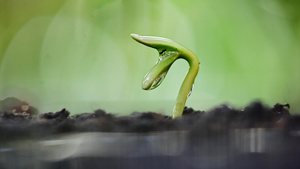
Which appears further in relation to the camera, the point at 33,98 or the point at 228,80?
the point at 228,80

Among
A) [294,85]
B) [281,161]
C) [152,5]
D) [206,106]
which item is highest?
[152,5]

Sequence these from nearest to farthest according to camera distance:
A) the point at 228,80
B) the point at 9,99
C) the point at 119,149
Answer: the point at 119,149
the point at 9,99
the point at 228,80

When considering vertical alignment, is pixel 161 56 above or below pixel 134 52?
below

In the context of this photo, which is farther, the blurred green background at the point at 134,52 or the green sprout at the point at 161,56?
the blurred green background at the point at 134,52

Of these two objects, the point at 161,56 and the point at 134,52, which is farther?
the point at 134,52

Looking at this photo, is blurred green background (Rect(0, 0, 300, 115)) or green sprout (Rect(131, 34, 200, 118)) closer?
green sprout (Rect(131, 34, 200, 118))

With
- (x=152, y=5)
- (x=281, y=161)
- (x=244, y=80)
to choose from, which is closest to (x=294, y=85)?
(x=244, y=80)

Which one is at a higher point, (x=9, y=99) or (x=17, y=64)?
(x=17, y=64)

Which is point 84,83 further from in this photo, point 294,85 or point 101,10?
point 294,85
